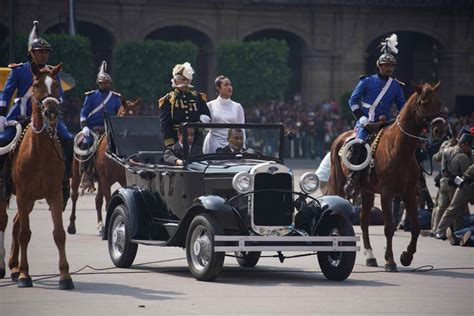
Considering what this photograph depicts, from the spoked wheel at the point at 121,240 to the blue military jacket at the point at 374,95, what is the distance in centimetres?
344

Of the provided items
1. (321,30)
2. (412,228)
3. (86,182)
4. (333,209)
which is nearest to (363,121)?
(412,228)

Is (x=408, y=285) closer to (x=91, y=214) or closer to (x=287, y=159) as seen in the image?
(x=91, y=214)

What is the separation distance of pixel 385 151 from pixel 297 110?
36.9 m

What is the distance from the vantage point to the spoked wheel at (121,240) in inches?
598

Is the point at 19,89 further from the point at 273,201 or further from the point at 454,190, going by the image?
the point at 454,190

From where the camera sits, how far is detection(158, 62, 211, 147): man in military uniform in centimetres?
1603

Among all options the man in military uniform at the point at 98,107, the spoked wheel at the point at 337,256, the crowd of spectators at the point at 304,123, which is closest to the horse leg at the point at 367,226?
the spoked wheel at the point at 337,256

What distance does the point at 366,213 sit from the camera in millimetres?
16875

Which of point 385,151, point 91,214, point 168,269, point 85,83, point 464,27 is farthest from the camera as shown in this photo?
point 464,27

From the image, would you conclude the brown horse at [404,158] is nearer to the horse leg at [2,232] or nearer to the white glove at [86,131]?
the horse leg at [2,232]

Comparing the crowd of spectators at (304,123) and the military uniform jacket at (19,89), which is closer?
the military uniform jacket at (19,89)

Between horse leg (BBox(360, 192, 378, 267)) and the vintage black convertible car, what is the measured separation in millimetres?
1509

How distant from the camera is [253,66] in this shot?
176 ft

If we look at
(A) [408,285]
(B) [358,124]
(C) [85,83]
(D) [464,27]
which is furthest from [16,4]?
(A) [408,285]
